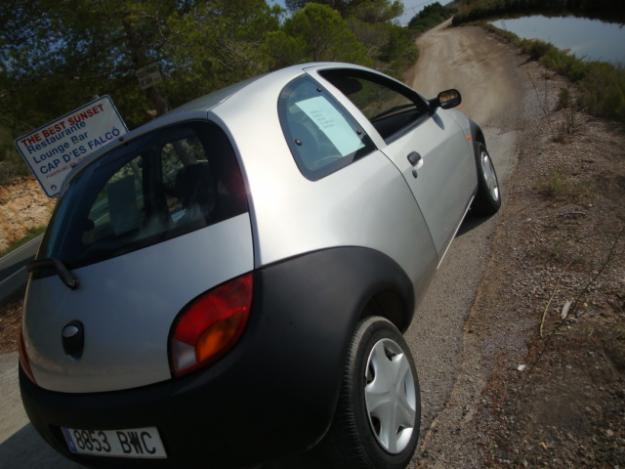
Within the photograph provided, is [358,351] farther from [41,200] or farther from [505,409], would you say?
[41,200]

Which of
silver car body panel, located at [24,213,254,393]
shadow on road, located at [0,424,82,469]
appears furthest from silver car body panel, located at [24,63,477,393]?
shadow on road, located at [0,424,82,469]

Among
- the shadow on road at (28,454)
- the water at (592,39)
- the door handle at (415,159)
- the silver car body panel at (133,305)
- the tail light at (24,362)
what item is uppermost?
the silver car body panel at (133,305)

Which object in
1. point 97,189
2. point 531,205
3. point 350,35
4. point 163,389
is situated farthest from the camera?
point 350,35

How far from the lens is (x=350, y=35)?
60.3 feet

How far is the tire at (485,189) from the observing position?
4.16 m

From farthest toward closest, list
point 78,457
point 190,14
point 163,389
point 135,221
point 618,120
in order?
1. point 190,14
2. point 618,120
3. point 135,221
4. point 78,457
5. point 163,389

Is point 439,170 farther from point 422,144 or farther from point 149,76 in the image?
point 149,76

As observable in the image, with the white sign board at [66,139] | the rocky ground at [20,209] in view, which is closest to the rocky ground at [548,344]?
the white sign board at [66,139]

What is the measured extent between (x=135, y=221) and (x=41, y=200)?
19.9 m

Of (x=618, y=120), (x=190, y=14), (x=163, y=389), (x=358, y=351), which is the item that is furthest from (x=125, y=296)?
(x=190, y=14)

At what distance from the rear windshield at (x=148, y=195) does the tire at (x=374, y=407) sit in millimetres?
688

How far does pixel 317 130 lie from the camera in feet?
7.92

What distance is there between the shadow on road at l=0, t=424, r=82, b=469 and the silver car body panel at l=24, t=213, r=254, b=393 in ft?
3.77

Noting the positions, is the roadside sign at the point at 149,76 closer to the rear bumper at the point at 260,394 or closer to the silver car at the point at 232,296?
the silver car at the point at 232,296
